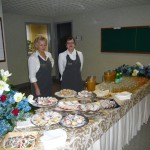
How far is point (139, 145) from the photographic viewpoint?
2.40 metres

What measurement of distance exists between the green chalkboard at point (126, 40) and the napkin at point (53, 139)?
417 cm

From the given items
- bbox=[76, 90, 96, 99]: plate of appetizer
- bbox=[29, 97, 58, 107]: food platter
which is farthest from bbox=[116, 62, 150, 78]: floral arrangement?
bbox=[29, 97, 58, 107]: food platter

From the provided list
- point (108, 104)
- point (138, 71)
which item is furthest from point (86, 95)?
point (138, 71)

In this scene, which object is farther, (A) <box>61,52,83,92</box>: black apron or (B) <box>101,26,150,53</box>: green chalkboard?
(B) <box>101,26,150,53</box>: green chalkboard

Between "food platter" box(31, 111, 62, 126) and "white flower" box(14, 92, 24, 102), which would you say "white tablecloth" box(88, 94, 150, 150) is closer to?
"food platter" box(31, 111, 62, 126)

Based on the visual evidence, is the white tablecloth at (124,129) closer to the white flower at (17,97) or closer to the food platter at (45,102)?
the food platter at (45,102)

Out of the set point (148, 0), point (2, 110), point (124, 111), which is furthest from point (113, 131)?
point (148, 0)

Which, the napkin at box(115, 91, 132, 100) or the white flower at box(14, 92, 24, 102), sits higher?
the white flower at box(14, 92, 24, 102)

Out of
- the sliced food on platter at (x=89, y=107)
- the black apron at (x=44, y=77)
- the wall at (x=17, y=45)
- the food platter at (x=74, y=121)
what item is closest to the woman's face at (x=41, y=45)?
the black apron at (x=44, y=77)

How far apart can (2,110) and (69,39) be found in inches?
69.5

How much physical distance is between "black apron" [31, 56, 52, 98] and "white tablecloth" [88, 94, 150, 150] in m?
1.22

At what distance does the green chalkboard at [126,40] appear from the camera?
15.4 feet

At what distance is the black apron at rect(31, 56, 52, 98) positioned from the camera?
2.54 meters

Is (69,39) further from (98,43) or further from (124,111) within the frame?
(98,43)
